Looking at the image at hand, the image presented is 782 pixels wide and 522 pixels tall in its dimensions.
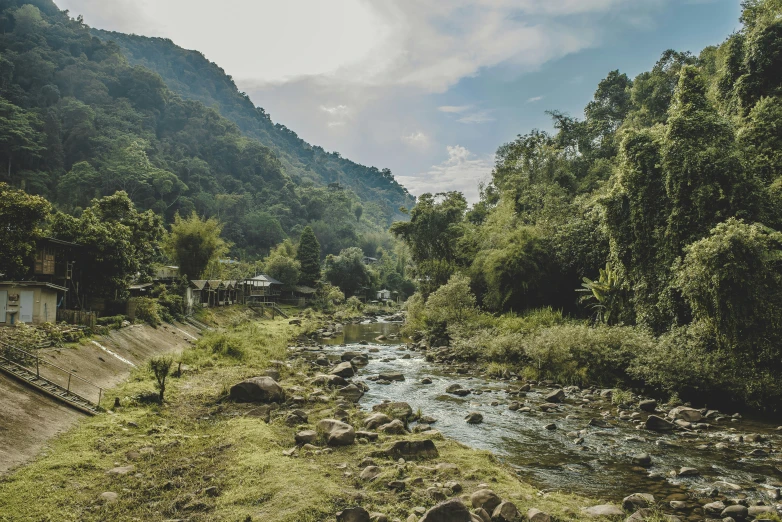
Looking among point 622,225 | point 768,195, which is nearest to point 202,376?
point 622,225

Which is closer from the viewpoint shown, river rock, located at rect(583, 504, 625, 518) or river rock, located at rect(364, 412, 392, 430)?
river rock, located at rect(583, 504, 625, 518)

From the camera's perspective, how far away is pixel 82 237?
28484 millimetres

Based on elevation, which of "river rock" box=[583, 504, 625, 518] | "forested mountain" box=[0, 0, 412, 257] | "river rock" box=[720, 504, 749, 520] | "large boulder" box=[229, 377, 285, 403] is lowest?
"large boulder" box=[229, 377, 285, 403]

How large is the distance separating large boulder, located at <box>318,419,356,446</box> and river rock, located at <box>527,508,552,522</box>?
5.50 metres

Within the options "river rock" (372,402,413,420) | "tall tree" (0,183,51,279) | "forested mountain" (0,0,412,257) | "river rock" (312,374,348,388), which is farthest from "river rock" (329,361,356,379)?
"forested mountain" (0,0,412,257)

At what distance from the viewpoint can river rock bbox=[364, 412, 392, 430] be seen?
14013 millimetres

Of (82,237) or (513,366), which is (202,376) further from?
(513,366)

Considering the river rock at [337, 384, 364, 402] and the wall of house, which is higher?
the wall of house

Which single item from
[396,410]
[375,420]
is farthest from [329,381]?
[375,420]

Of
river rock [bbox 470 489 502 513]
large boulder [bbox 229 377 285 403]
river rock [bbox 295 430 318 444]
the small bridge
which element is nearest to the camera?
river rock [bbox 470 489 502 513]

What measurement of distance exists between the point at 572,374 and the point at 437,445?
1232cm

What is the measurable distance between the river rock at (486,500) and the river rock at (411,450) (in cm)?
273

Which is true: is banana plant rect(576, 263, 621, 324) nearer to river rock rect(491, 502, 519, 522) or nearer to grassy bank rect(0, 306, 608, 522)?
grassy bank rect(0, 306, 608, 522)

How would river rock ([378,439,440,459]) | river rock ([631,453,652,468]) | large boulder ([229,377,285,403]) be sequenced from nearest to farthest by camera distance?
river rock ([378,439,440,459]) < river rock ([631,453,652,468]) < large boulder ([229,377,285,403])
